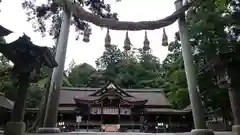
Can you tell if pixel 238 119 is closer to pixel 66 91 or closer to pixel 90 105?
pixel 90 105

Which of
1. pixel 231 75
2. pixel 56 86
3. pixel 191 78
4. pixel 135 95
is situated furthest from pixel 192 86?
pixel 135 95

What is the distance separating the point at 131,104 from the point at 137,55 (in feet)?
105

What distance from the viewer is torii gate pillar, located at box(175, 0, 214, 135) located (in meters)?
8.49

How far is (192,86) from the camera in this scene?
8953mm

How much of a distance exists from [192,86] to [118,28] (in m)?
3.32

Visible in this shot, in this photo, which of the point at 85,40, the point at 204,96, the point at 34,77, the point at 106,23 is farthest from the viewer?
the point at 204,96

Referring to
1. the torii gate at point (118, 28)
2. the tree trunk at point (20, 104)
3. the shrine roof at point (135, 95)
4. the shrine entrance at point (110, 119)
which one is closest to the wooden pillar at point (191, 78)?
the torii gate at point (118, 28)

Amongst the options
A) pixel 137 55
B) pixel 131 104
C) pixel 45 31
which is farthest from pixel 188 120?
pixel 137 55

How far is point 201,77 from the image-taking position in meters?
13.6

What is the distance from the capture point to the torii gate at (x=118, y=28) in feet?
27.9

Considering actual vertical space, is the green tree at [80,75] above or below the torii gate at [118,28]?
above

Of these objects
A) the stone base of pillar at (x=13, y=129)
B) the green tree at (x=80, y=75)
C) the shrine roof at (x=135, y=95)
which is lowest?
the stone base of pillar at (x=13, y=129)

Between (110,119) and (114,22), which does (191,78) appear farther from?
(110,119)

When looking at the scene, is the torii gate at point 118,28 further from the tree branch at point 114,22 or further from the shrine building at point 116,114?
the shrine building at point 116,114
